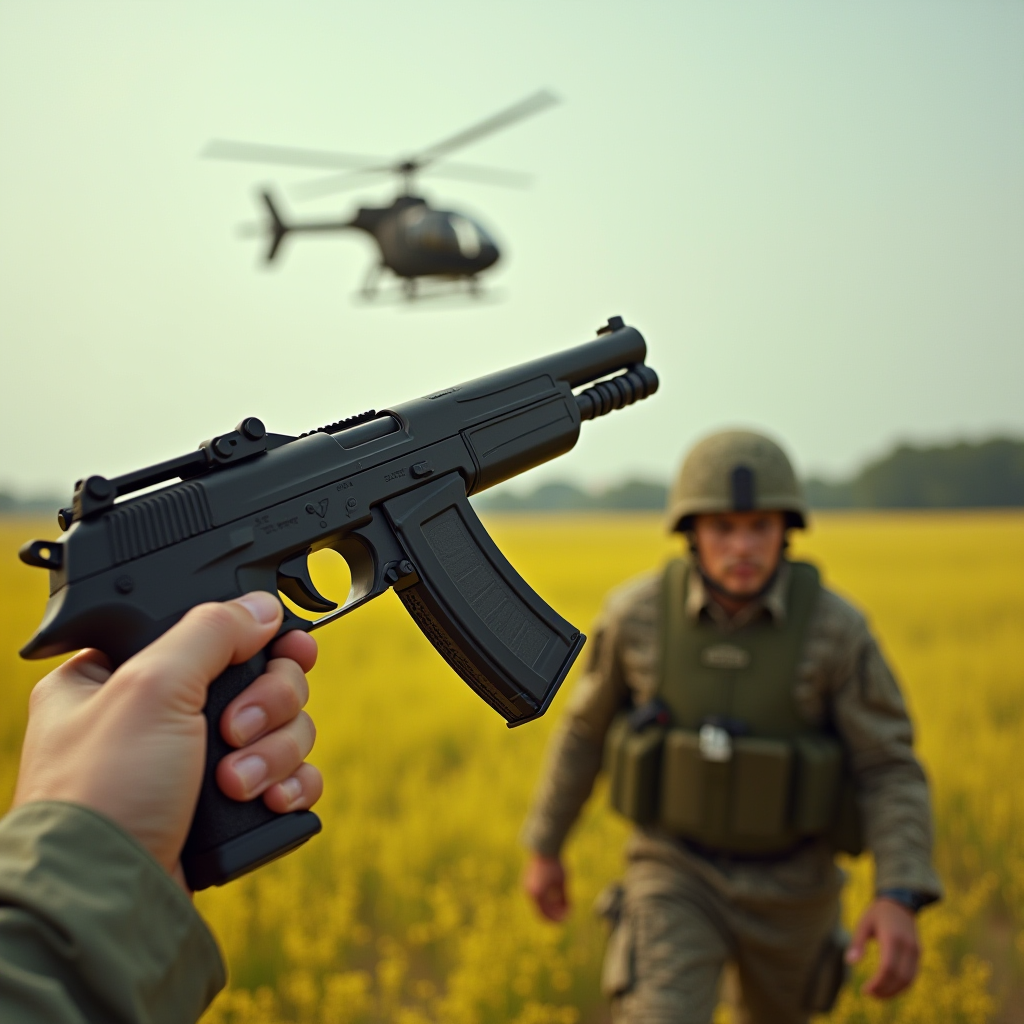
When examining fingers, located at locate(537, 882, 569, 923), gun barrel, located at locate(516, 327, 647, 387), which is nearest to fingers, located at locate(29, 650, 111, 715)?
gun barrel, located at locate(516, 327, 647, 387)

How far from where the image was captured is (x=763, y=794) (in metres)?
3.63

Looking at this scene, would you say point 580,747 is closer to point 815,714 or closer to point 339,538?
point 815,714

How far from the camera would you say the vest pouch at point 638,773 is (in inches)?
152

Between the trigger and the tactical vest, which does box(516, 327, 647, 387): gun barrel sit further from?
the tactical vest

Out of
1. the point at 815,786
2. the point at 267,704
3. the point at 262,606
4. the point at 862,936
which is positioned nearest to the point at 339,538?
the point at 262,606

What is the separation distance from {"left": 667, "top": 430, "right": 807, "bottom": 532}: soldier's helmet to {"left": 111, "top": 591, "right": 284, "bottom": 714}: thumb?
2656mm

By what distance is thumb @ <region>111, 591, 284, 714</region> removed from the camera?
1.39 m

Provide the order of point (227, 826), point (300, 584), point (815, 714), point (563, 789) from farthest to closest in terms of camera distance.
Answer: point (563, 789)
point (815, 714)
point (300, 584)
point (227, 826)

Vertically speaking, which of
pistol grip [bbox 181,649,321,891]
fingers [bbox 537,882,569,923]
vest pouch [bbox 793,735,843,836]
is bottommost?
fingers [bbox 537,882,569,923]

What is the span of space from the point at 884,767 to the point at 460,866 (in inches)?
120

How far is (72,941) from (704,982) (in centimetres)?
297

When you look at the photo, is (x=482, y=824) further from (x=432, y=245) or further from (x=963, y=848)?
(x=432, y=245)

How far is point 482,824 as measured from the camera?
6.10m

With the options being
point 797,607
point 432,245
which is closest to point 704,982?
point 797,607
